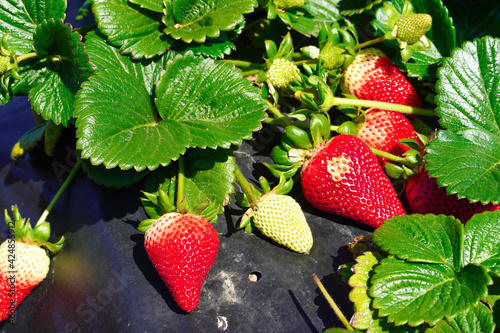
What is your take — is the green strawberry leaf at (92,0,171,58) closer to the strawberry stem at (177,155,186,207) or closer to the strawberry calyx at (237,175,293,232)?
the strawberry stem at (177,155,186,207)

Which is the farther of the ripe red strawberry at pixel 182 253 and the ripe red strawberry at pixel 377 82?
the ripe red strawberry at pixel 377 82

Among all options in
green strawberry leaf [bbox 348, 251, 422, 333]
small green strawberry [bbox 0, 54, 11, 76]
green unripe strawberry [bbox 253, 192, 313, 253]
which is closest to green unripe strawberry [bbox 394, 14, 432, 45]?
green unripe strawberry [bbox 253, 192, 313, 253]

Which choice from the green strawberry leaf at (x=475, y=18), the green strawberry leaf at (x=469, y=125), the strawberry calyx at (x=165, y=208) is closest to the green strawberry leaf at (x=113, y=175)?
the strawberry calyx at (x=165, y=208)

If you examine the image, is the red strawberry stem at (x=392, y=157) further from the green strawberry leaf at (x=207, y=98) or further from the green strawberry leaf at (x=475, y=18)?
the green strawberry leaf at (x=475, y=18)

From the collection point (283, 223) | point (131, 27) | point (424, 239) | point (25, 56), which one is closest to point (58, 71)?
point (25, 56)

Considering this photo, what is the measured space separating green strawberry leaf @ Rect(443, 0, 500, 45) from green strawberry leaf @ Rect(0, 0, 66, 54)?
1082 mm

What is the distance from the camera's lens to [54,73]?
126 cm

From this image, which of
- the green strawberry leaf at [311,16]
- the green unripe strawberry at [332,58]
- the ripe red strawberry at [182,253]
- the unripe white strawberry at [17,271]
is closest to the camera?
the ripe red strawberry at [182,253]

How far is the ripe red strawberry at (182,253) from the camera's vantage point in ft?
3.30

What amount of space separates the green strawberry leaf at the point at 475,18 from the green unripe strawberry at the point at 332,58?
0.37 m

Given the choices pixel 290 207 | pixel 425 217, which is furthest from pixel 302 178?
pixel 425 217

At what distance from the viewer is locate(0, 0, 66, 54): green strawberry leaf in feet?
4.09

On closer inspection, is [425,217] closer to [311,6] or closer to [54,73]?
[311,6]

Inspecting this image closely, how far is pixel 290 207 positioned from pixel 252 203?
3.6 inches
